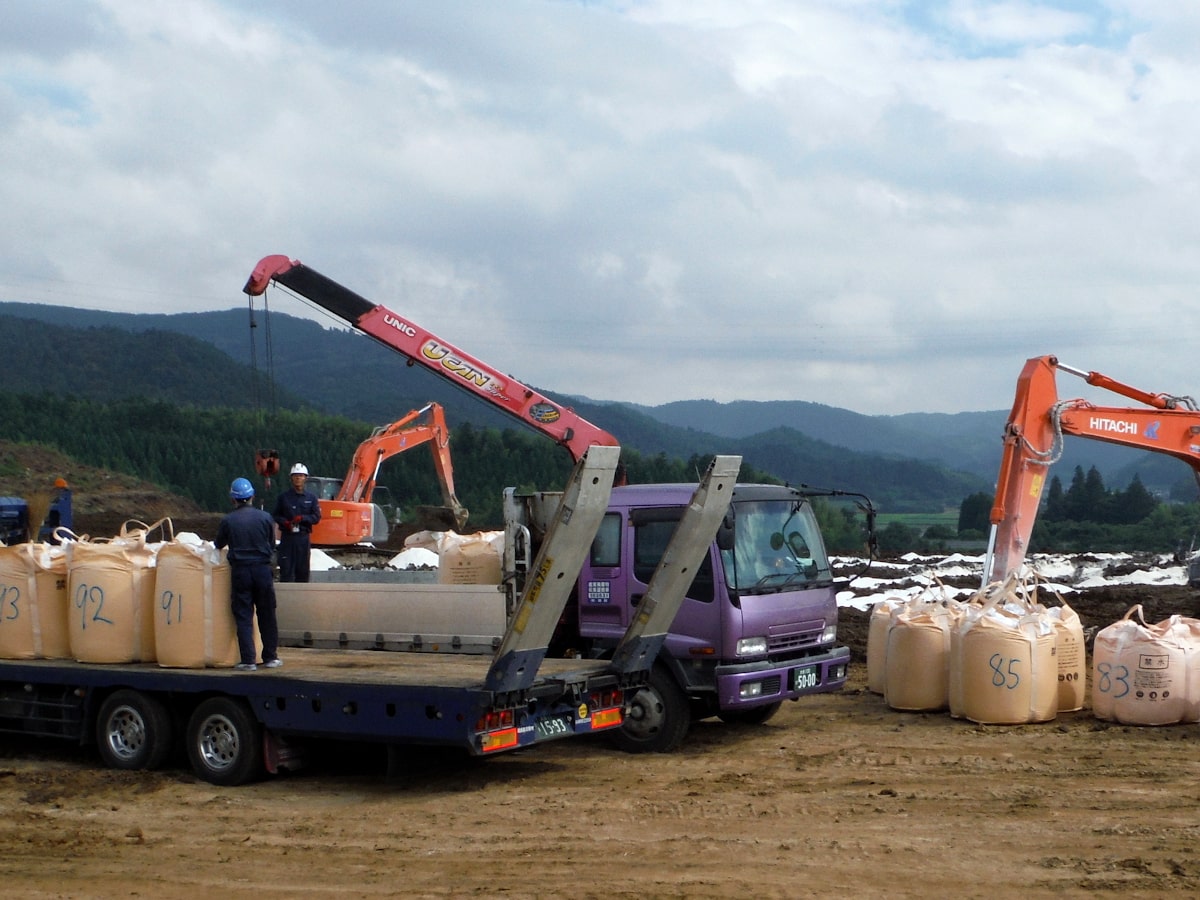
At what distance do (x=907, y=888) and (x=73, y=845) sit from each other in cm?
485

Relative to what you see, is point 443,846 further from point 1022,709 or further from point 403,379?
point 403,379

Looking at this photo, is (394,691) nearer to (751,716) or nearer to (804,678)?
(804,678)

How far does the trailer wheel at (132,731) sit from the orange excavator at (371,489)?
11621mm

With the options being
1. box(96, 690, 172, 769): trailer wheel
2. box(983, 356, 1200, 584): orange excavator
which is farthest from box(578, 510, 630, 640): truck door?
box(983, 356, 1200, 584): orange excavator

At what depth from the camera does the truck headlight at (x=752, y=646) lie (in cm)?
1015

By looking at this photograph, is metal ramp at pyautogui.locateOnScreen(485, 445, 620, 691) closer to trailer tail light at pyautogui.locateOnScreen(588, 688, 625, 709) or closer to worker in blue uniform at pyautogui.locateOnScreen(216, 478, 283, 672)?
trailer tail light at pyautogui.locateOnScreen(588, 688, 625, 709)

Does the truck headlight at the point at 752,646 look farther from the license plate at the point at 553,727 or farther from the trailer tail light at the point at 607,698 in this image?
the license plate at the point at 553,727

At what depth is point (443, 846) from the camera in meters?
7.64

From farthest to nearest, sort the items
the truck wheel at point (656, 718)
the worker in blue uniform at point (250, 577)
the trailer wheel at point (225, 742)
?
1. the truck wheel at point (656, 718)
2. the worker in blue uniform at point (250, 577)
3. the trailer wheel at point (225, 742)

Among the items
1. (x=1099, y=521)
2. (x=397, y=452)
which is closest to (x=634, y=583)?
(x=397, y=452)

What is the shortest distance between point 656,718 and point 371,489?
17.7m

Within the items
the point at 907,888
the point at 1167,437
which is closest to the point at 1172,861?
the point at 907,888

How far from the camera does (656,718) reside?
34.0ft

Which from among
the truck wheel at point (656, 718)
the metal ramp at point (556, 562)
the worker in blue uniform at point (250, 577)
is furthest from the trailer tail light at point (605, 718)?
the worker in blue uniform at point (250, 577)
